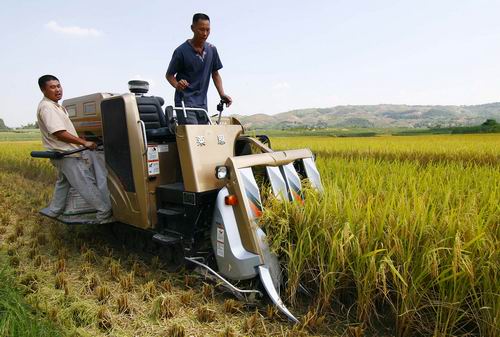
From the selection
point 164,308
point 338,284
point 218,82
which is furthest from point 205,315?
point 218,82

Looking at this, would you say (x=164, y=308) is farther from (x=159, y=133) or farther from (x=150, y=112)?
(x=150, y=112)

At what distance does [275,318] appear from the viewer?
2533 millimetres

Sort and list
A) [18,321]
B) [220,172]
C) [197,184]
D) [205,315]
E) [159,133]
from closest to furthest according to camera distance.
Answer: [18,321] < [205,315] < [220,172] < [197,184] < [159,133]

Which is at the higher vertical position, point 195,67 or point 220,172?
point 195,67

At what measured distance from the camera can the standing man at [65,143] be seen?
3865 millimetres

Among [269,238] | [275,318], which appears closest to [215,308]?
[275,318]

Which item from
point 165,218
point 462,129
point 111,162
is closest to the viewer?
point 165,218

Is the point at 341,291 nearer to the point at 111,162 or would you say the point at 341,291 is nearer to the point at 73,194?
the point at 111,162

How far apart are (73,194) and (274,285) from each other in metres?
2.81

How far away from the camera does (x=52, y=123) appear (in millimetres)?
3842

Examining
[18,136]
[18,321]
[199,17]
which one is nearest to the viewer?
[18,321]

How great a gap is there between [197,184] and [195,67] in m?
1.59

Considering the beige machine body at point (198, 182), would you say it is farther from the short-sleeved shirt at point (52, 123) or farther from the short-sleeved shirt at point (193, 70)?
the short-sleeved shirt at point (52, 123)

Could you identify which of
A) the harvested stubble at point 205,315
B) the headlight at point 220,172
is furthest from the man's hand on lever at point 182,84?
the harvested stubble at point 205,315
